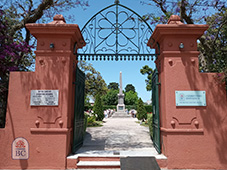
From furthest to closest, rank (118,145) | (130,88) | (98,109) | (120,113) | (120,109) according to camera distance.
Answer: (130,88) → (120,109) → (120,113) → (98,109) → (118,145)

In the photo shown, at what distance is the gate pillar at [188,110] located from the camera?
4727mm

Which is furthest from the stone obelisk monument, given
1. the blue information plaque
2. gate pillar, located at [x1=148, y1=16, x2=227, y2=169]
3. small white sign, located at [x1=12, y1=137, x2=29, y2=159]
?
small white sign, located at [x1=12, y1=137, x2=29, y2=159]

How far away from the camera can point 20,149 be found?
4.75 meters

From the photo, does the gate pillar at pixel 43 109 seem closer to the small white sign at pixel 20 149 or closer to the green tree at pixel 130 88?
the small white sign at pixel 20 149

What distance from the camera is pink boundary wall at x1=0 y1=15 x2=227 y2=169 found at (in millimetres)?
4730

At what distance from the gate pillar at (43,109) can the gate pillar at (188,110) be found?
3011mm

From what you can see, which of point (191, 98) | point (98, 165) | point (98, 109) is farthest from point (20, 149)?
point (98, 109)

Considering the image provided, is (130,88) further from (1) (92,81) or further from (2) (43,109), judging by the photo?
(2) (43,109)

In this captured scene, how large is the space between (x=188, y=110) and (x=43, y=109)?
444 centimetres

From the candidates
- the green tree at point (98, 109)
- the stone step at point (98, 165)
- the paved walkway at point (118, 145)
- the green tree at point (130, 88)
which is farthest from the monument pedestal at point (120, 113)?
the green tree at point (130, 88)

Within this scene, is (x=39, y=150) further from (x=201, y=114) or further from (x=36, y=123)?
(x=201, y=114)

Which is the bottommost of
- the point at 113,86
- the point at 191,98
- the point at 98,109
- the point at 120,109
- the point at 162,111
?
the point at 120,109

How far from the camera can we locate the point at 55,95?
16.3 ft

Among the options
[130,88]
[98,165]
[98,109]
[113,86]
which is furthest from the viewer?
[113,86]
